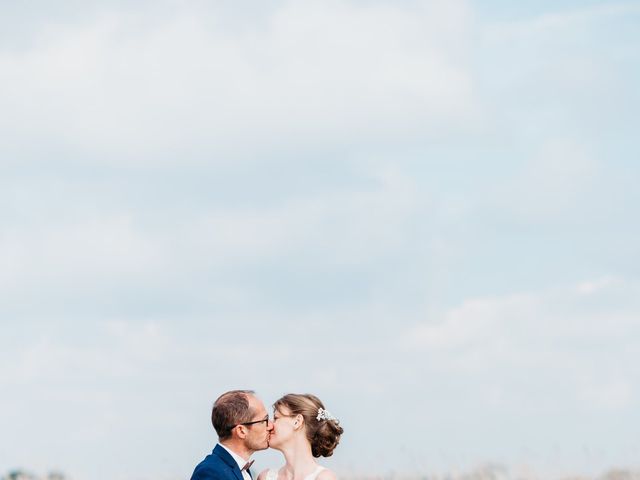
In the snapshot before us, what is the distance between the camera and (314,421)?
11.5 meters


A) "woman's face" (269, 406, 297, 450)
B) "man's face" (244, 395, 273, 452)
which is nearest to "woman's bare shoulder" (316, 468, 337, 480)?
"woman's face" (269, 406, 297, 450)

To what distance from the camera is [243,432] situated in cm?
1048

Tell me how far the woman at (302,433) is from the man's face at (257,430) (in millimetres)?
668

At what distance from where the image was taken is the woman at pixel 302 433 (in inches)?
450

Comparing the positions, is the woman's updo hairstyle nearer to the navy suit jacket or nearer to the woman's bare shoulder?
the woman's bare shoulder

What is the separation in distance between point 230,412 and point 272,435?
1004 millimetres

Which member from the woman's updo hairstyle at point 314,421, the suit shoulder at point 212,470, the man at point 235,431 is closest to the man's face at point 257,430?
the man at point 235,431

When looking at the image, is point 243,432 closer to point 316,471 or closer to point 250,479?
point 250,479

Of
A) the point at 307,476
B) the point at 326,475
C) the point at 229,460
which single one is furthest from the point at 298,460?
the point at 229,460

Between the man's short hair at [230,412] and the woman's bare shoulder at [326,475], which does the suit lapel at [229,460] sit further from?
the woman's bare shoulder at [326,475]

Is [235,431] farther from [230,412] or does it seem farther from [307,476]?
[307,476]

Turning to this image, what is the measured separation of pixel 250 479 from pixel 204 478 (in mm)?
549

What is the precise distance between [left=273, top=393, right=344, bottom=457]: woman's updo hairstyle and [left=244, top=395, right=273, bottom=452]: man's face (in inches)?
31.7

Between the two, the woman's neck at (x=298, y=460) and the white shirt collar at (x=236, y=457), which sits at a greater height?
the woman's neck at (x=298, y=460)
